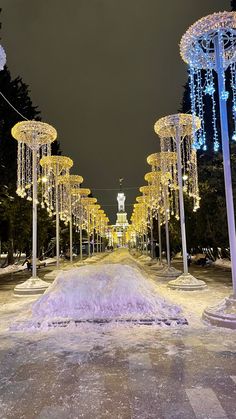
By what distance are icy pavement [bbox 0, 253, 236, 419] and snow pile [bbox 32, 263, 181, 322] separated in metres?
0.71

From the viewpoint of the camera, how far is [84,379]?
504cm

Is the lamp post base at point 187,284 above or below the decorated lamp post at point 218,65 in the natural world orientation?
below

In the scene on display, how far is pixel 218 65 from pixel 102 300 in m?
6.61

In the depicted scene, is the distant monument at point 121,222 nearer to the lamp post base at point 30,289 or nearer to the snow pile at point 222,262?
the snow pile at point 222,262

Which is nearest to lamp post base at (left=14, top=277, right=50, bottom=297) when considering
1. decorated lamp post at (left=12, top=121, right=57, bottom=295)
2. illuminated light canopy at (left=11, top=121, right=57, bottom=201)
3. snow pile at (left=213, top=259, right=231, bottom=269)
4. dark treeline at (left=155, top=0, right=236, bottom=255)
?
decorated lamp post at (left=12, top=121, right=57, bottom=295)

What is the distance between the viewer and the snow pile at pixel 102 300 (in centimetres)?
880

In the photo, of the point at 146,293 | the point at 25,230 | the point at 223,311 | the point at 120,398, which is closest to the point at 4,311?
the point at 146,293

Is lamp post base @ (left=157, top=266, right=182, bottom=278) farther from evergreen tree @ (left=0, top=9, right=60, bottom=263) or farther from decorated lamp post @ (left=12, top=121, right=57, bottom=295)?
evergreen tree @ (left=0, top=9, right=60, bottom=263)

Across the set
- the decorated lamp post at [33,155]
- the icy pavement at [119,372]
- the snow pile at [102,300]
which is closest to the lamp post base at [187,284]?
the snow pile at [102,300]

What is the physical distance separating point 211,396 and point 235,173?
18.1 metres

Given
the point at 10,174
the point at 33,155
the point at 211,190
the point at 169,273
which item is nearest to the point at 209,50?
the point at 33,155

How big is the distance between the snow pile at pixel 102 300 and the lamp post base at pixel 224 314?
2.80ft

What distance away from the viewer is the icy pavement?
4113mm

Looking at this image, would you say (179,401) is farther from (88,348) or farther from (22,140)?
(22,140)
